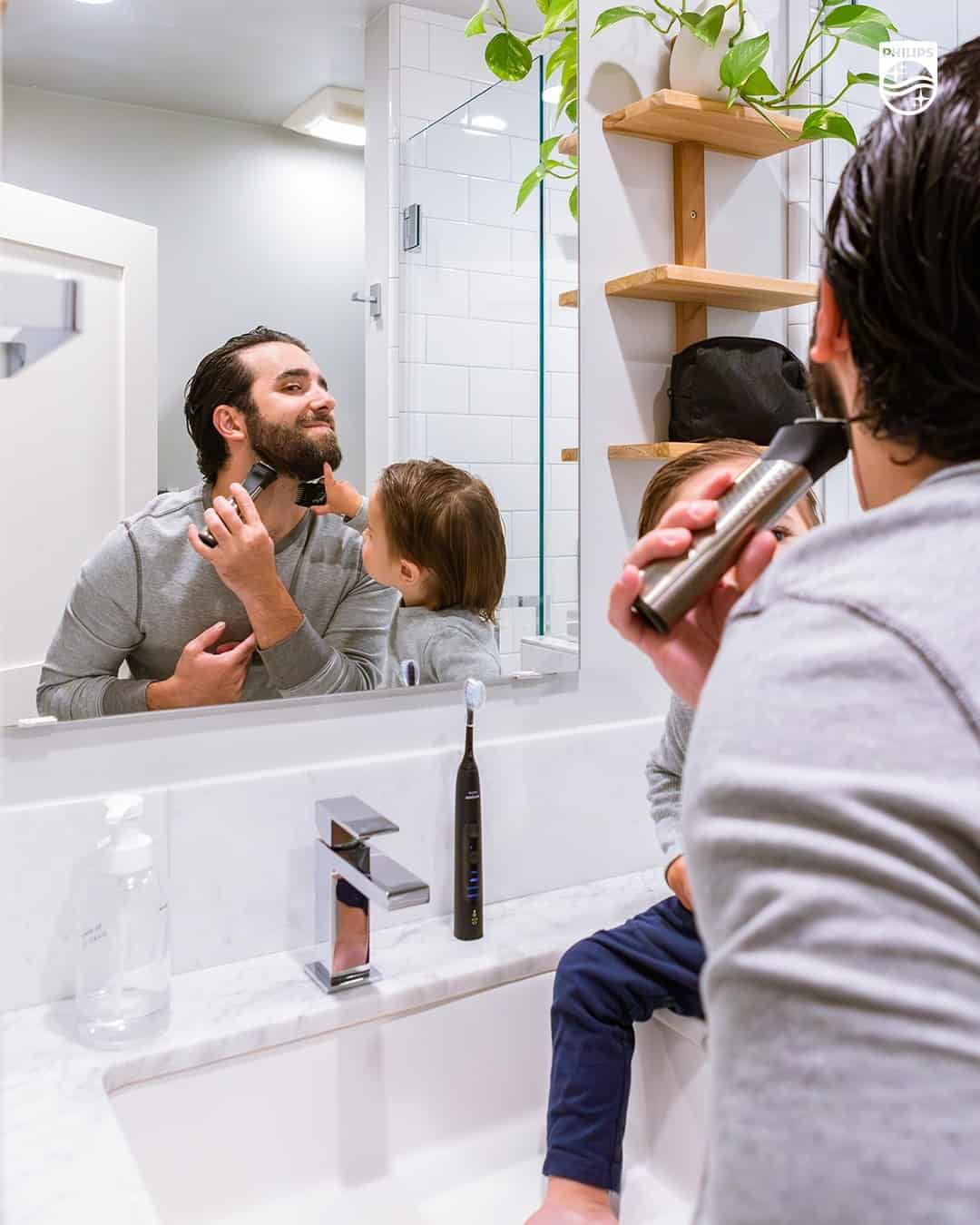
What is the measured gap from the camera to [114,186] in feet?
2.98

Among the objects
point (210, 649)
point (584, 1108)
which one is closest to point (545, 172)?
point (210, 649)

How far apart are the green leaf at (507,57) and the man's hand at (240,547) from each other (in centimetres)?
53

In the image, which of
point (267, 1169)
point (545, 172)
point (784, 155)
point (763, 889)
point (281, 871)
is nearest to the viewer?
point (763, 889)

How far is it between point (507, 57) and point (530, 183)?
0.13 meters

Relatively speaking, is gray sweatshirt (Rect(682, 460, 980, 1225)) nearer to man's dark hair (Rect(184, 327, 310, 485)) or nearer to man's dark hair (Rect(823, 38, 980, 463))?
man's dark hair (Rect(823, 38, 980, 463))

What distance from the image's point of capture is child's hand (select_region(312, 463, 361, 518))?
1.02m

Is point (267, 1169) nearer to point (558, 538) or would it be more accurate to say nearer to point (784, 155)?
point (558, 538)

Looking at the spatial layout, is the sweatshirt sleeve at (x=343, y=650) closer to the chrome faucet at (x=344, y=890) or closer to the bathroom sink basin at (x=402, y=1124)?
the chrome faucet at (x=344, y=890)

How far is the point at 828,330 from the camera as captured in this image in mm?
440

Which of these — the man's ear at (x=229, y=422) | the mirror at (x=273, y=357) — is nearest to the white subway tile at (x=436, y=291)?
the mirror at (x=273, y=357)

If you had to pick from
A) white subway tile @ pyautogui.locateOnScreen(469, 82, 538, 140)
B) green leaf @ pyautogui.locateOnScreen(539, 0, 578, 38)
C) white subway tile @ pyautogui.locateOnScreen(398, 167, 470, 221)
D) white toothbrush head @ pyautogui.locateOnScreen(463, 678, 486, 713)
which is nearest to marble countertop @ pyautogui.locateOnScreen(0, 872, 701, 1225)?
white toothbrush head @ pyautogui.locateOnScreen(463, 678, 486, 713)

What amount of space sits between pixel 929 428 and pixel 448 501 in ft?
2.36

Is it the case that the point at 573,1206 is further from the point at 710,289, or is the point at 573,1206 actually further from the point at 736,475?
the point at 710,289

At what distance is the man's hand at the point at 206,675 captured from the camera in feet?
3.17
